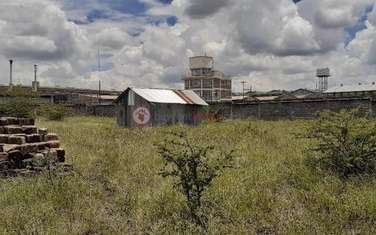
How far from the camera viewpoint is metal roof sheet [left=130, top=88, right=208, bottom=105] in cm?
2820

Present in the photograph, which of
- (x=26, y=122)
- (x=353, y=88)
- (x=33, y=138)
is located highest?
(x=353, y=88)

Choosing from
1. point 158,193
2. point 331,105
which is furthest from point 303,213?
point 331,105

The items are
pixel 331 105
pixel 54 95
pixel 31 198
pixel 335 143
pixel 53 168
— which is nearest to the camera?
pixel 31 198

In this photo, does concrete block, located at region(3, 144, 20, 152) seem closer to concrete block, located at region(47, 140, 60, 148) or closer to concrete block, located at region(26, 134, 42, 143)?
concrete block, located at region(26, 134, 42, 143)

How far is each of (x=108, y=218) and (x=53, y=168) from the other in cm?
250

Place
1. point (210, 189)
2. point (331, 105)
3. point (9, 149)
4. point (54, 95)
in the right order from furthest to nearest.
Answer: point (54, 95), point (331, 105), point (9, 149), point (210, 189)

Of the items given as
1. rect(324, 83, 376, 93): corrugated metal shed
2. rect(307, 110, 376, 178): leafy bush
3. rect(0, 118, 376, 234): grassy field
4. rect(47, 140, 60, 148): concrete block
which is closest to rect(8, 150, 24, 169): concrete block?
rect(0, 118, 376, 234): grassy field

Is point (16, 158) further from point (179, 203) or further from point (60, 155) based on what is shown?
point (179, 203)

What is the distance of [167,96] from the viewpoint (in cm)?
2986

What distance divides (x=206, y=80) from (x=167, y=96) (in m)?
74.0

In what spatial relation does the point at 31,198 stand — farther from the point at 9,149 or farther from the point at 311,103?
the point at 311,103

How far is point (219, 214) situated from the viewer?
19.2 feet

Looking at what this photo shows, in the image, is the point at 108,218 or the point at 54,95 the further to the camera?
the point at 54,95

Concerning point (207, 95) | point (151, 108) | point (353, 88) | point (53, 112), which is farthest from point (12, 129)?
point (207, 95)
